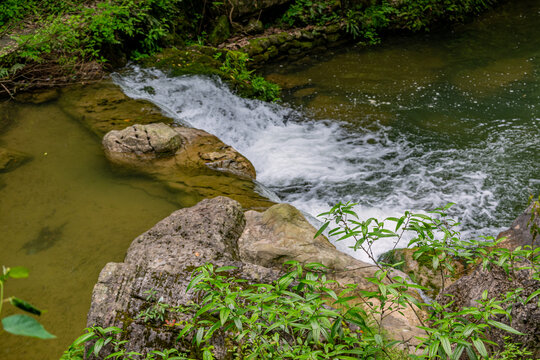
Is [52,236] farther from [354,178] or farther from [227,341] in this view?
[354,178]

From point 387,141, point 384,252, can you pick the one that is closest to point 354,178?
point 387,141

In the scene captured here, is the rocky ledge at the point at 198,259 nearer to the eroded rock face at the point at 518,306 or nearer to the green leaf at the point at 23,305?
the eroded rock face at the point at 518,306

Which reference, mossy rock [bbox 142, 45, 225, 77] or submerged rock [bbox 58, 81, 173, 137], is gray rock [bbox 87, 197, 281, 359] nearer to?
submerged rock [bbox 58, 81, 173, 137]

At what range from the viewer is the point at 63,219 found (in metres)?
4.62

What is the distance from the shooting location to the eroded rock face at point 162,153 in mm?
5609

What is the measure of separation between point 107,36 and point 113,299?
7.23 metres

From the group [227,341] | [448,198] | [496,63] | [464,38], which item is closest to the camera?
[227,341]

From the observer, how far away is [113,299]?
261 centimetres

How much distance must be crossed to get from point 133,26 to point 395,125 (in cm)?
615

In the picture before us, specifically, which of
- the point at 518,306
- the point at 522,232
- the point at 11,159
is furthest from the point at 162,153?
the point at 518,306

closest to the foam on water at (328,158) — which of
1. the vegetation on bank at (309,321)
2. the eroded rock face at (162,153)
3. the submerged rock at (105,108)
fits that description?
the submerged rock at (105,108)

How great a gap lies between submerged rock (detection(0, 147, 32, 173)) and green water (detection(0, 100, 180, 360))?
11cm

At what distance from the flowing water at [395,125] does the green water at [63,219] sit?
2011 millimetres

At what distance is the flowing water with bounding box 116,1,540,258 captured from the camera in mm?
5805
